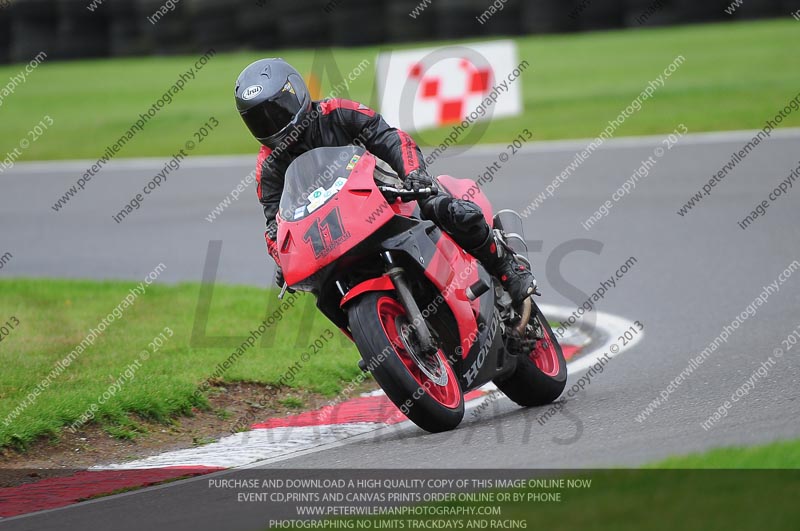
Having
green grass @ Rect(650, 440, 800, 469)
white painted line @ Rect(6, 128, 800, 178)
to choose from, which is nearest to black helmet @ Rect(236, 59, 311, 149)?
green grass @ Rect(650, 440, 800, 469)

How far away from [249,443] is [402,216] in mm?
1474

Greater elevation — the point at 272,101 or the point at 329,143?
the point at 272,101

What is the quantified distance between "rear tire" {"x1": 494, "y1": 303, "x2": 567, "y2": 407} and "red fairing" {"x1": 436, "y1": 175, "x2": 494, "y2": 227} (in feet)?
1.87

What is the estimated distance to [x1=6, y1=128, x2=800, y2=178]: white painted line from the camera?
15188 mm

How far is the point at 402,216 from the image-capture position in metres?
6.00

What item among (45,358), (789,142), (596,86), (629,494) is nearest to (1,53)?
(596,86)

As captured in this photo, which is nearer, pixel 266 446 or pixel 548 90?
pixel 266 446

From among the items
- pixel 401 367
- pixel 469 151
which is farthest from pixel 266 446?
pixel 469 151

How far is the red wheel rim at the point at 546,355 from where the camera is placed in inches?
264

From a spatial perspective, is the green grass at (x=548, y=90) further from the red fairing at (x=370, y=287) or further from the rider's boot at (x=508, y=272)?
the red fairing at (x=370, y=287)

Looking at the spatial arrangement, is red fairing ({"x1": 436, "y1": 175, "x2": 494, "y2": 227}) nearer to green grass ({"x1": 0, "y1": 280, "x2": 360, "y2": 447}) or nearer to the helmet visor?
the helmet visor

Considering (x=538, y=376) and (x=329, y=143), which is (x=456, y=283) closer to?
(x=538, y=376)

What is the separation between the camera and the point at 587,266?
10359mm

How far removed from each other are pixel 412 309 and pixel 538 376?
109 cm
